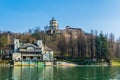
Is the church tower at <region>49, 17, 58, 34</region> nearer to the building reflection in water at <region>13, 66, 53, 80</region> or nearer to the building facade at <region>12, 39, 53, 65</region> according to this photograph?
the building facade at <region>12, 39, 53, 65</region>

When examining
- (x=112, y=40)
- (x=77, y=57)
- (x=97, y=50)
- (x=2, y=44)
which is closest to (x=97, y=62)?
(x=97, y=50)

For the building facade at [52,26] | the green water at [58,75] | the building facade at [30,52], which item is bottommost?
the green water at [58,75]

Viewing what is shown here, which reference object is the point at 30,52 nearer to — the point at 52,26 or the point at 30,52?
the point at 30,52

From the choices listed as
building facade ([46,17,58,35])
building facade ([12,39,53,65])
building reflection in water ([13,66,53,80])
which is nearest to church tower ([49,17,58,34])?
building facade ([46,17,58,35])

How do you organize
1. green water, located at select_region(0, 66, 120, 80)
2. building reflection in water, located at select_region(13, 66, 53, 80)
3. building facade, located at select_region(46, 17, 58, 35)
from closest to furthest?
1. building reflection in water, located at select_region(13, 66, 53, 80)
2. green water, located at select_region(0, 66, 120, 80)
3. building facade, located at select_region(46, 17, 58, 35)

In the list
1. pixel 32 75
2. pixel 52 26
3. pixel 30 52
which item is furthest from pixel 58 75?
pixel 52 26

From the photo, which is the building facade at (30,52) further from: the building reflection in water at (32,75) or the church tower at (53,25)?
the building reflection in water at (32,75)

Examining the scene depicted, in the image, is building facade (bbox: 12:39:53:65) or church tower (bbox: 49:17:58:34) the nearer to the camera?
building facade (bbox: 12:39:53:65)

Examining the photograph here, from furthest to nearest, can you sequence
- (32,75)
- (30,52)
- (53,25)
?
(53,25), (30,52), (32,75)

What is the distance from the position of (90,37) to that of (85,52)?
18.1 feet

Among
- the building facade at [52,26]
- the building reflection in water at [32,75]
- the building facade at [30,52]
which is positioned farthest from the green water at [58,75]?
the building facade at [52,26]

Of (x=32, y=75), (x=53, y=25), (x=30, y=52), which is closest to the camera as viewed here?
(x=32, y=75)

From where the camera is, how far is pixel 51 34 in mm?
124625

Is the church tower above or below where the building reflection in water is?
above
